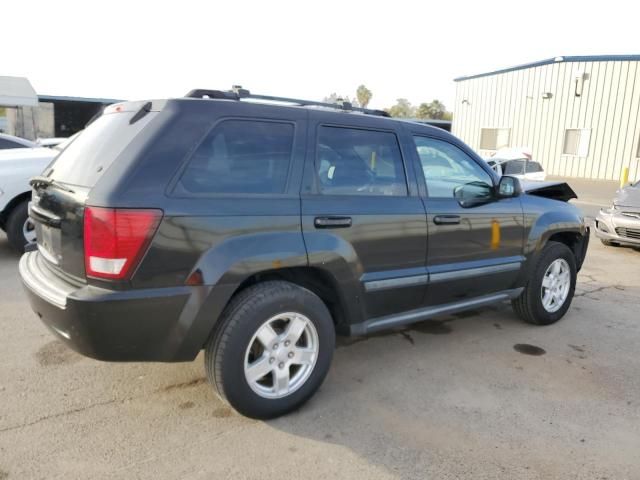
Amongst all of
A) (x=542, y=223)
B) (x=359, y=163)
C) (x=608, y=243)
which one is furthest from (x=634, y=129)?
(x=359, y=163)

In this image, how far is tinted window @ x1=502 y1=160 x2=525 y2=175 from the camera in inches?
611

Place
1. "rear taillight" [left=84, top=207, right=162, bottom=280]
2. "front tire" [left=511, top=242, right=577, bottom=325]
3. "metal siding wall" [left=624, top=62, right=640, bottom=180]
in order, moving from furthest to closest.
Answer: "metal siding wall" [left=624, top=62, right=640, bottom=180]
"front tire" [left=511, top=242, right=577, bottom=325]
"rear taillight" [left=84, top=207, right=162, bottom=280]

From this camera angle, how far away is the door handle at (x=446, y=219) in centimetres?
372

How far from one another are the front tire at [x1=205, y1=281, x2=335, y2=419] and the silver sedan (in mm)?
6881

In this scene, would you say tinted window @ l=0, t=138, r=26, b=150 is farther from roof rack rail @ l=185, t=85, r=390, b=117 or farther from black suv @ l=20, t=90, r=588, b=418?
roof rack rail @ l=185, t=85, r=390, b=117

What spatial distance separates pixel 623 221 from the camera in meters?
8.27

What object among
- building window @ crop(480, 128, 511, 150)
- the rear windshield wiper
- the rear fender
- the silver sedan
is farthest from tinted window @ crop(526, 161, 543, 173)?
the rear windshield wiper

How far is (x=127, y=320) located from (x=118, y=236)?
1.37 feet

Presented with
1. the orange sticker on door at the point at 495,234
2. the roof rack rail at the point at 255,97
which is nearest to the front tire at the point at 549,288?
the orange sticker on door at the point at 495,234

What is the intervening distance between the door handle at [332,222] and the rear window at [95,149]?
1079mm

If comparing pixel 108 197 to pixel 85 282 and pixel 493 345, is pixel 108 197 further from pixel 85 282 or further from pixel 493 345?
pixel 493 345

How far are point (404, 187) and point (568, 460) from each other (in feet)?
6.20

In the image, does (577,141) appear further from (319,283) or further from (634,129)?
(319,283)

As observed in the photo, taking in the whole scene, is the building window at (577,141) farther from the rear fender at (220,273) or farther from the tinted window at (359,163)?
the rear fender at (220,273)
